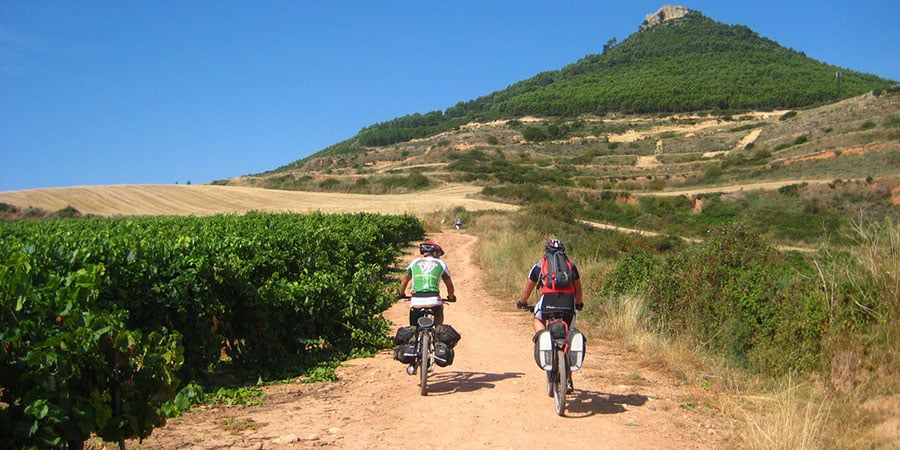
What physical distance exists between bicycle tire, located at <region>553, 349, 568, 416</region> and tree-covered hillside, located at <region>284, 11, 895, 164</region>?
106 metres

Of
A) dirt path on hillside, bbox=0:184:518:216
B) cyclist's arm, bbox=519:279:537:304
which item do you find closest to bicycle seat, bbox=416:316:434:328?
cyclist's arm, bbox=519:279:537:304

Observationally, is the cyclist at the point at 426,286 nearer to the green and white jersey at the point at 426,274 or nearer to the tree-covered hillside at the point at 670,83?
the green and white jersey at the point at 426,274

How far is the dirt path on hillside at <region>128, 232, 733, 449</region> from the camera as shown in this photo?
5.91 metres

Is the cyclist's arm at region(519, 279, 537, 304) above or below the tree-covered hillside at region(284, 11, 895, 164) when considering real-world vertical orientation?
below

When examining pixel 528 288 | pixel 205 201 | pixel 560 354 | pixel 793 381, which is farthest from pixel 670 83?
pixel 560 354

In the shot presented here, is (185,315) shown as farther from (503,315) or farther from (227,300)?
(503,315)

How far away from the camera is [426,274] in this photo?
783 cm

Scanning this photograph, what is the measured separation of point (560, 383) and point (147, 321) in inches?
167

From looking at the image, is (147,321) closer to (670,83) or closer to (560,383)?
(560,383)

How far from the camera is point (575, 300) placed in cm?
730

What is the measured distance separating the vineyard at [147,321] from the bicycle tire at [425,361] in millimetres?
2131

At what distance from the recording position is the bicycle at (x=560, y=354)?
669 cm

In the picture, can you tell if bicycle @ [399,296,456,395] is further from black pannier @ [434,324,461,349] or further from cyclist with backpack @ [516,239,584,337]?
cyclist with backpack @ [516,239,584,337]

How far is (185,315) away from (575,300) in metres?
4.13
